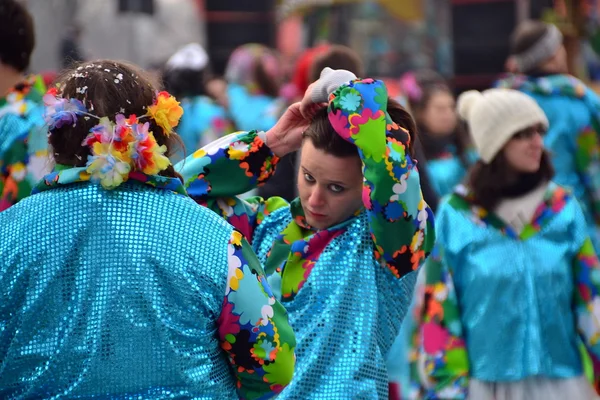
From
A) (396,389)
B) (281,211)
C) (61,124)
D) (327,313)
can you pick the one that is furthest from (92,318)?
(396,389)

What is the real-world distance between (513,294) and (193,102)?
430cm

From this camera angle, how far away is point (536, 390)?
13.5 feet

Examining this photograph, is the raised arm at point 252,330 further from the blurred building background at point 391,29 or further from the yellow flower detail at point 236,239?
the blurred building background at point 391,29

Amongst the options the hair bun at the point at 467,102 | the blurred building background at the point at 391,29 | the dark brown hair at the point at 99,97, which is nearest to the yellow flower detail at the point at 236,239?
the dark brown hair at the point at 99,97

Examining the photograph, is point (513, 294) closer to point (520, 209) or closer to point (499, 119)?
point (520, 209)

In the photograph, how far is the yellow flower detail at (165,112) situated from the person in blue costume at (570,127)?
3900 millimetres

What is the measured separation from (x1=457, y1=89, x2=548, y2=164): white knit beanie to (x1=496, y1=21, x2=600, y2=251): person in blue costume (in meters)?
1.51

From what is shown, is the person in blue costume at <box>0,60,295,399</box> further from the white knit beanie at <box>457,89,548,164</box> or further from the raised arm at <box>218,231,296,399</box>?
the white knit beanie at <box>457,89,548,164</box>

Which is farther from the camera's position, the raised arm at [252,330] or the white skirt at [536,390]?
the white skirt at [536,390]

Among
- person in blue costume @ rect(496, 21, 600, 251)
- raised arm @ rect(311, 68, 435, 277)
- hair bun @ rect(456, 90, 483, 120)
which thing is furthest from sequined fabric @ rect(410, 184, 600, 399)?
person in blue costume @ rect(496, 21, 600, 251)

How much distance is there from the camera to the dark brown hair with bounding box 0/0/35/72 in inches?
166

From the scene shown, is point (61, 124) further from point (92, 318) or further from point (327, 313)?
point (327, 313)

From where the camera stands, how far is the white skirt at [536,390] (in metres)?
4.10

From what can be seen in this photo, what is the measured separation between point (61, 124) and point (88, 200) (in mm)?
180
